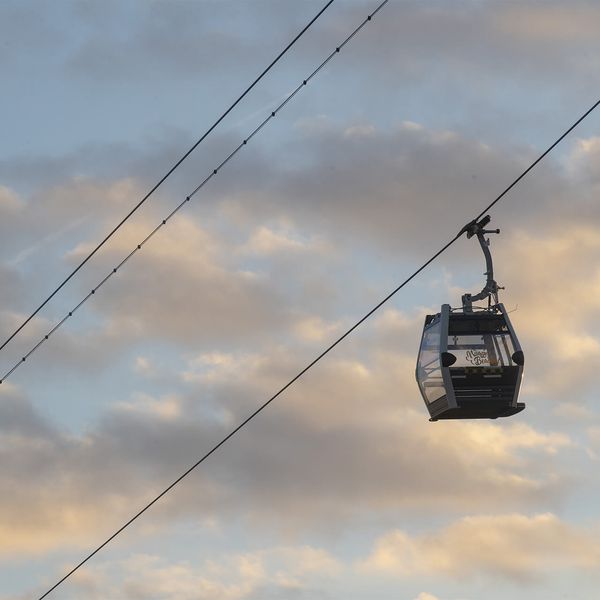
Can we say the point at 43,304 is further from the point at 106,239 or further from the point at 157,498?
the point at 157,498

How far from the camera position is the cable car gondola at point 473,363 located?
1296 inches

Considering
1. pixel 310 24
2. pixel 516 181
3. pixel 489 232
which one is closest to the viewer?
pixel 516 181

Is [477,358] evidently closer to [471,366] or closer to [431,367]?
[471,366]

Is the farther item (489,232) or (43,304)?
(489,232)

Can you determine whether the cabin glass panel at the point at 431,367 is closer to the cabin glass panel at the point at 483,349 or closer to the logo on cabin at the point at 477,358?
the cabin glass panel at the point at 483,349

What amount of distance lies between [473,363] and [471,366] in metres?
0.13

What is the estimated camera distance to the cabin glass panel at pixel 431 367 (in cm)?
3338

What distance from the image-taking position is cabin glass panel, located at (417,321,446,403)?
1314 inches

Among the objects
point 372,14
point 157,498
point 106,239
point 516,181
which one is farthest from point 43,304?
point 516,181

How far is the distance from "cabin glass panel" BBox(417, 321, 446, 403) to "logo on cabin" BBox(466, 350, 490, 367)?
2.41 feet

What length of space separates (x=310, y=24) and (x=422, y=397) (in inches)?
595

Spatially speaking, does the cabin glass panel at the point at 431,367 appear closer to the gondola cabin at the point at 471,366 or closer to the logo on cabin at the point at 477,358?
the gondola cabin at the point at 471,366

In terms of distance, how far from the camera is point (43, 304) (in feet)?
88.6

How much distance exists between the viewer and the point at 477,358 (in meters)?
33.5
